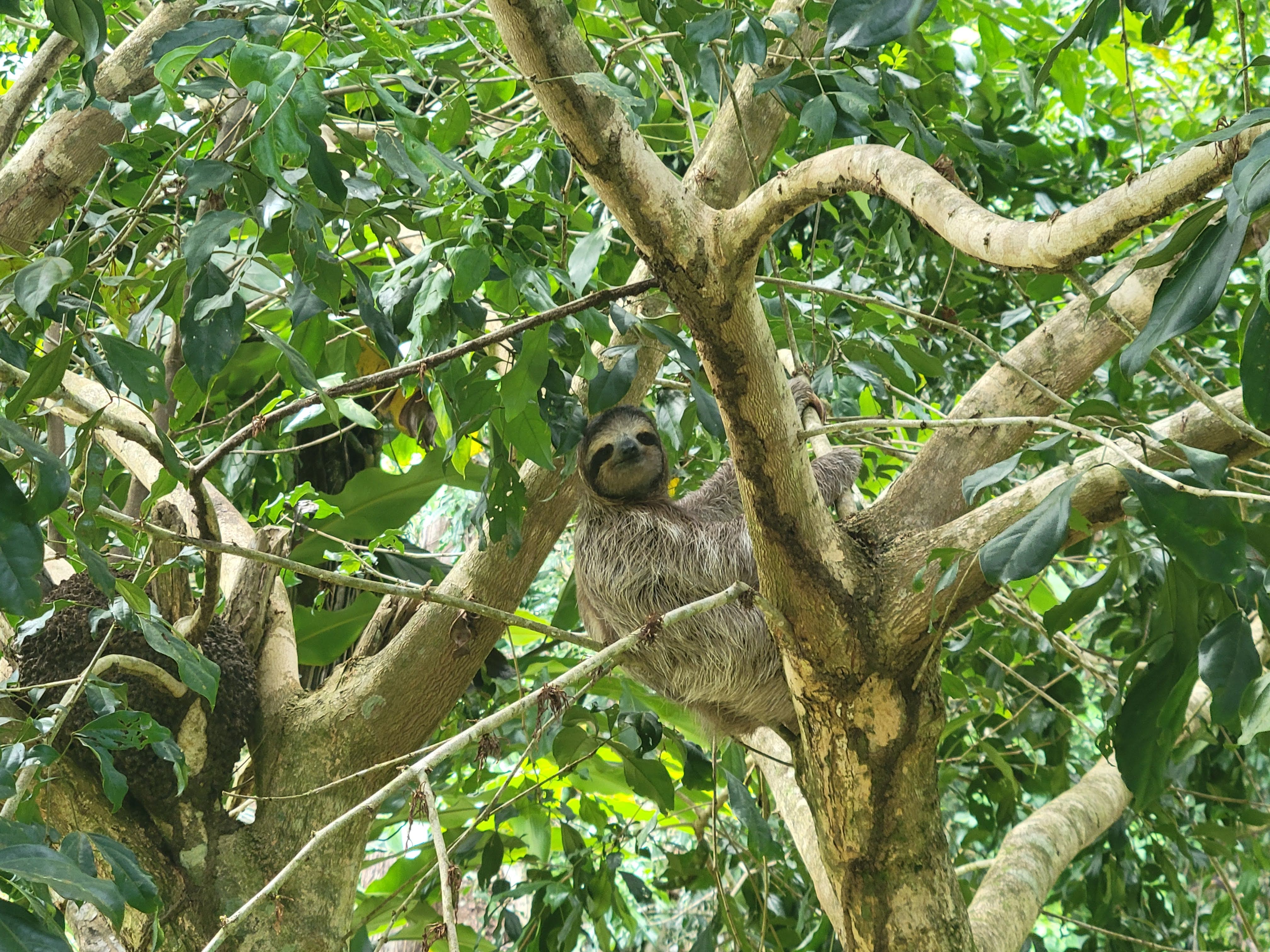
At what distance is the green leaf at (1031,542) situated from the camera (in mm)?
1934

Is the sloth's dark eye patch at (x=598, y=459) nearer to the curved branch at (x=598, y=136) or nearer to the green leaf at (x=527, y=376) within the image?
the green leaf at (x=527, y=376)

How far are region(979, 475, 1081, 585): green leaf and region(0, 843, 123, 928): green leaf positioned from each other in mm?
1652

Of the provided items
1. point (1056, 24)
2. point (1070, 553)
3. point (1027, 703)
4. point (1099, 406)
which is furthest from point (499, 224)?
point (1070, 553)

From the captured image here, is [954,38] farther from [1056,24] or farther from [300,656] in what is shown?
[300,656]

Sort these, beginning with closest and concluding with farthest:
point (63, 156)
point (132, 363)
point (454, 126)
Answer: point (132, 363)
point (454, 126)
point (63, 156)

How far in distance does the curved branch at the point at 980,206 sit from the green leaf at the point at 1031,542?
17.0 inches

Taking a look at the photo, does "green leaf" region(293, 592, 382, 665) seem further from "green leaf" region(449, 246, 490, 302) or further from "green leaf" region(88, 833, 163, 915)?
"green leaf" region(449, 246, 490, 302)

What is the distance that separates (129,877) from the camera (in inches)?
93.0

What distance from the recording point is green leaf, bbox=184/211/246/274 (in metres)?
2.28

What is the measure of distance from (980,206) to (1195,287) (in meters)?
0.64

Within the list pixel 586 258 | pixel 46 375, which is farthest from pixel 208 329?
pixel 586 258

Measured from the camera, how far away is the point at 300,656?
5113 millimetres

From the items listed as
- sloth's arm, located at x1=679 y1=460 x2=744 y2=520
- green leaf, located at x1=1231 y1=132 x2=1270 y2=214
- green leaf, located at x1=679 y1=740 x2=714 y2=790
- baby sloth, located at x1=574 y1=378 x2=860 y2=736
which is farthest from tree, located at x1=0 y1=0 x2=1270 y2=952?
sloth's arm, located at x1=679 y1=460 x2=744 y2=520

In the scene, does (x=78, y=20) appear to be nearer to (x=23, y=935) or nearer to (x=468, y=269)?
(x=468, y=269)
